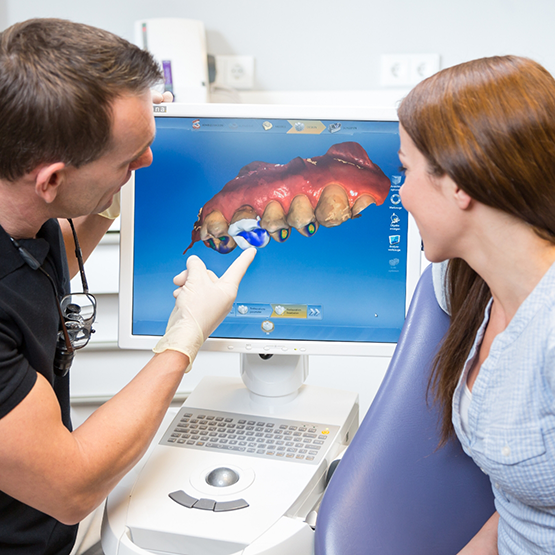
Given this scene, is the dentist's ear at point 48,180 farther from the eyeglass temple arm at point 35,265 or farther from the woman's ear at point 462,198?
the woman's ear at point 462,198

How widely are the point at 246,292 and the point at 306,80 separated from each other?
1118 millimetres

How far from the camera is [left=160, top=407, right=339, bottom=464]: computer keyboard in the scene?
0.97 m

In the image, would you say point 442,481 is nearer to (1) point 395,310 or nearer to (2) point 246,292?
(1) point 395,310

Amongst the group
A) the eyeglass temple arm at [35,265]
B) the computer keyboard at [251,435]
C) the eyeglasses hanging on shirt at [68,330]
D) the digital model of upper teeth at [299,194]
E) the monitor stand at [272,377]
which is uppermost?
A: the digital model of upper teeth at [299,194]

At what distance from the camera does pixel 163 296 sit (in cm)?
103

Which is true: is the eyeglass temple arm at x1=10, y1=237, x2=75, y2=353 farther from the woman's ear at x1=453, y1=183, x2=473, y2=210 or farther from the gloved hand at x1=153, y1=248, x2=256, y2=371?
the woman's ear at x1=453, y1=183, x2=473, y2=210

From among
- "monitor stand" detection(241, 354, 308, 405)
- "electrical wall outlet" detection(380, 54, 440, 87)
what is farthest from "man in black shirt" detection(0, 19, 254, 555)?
"electrical wall outlet" detection(380, 54, 440, 87)

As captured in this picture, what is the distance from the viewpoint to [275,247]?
1.00m

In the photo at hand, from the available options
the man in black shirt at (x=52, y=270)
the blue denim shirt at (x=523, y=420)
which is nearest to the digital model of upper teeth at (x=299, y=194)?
the man in black shirt at (x=52, y=270)

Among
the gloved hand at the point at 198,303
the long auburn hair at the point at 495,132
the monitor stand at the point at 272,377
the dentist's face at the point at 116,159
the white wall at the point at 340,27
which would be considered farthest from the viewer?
the white wall at the point at 340,27

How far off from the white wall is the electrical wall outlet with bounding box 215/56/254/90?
0.03 metres

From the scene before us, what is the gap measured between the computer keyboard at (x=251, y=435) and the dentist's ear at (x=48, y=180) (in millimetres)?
482

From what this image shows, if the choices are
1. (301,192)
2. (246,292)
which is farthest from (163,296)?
(301,192)

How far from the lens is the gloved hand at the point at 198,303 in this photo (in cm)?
91
